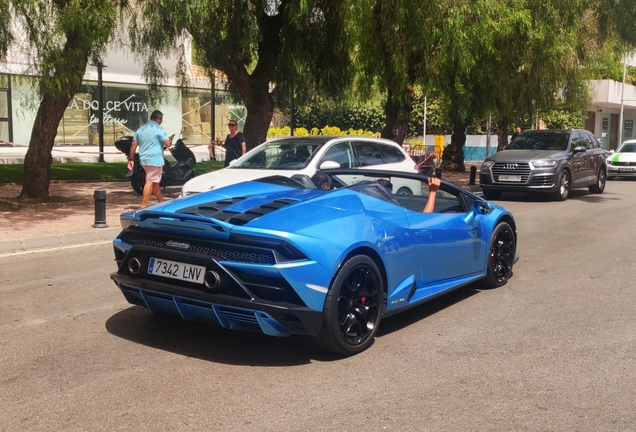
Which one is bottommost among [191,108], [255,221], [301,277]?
[301,277]

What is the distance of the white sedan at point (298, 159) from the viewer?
10.5m

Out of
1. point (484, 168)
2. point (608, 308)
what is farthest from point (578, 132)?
point (608, 308)

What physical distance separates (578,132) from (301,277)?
1632cm

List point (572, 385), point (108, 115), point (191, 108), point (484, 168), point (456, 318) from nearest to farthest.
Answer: point (572, 385), point (456, 318), point (484, 168), point (108, 115), point (191, 108)

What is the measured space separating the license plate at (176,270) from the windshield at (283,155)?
5.75 m

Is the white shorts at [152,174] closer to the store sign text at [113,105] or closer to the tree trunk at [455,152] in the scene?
the tree trunk at [455,152]

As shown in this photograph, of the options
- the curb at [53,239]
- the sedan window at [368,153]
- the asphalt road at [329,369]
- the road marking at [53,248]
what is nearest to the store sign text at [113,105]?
the curb at [53,239]

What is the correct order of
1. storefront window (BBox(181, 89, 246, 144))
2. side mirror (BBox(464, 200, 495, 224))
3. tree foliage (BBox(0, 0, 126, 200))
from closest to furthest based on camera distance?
1. side mirror (BBox(464, 200, 495, 224))
2. tree foliage (BBox(0, 0, 126, 200))
3. storefront window (BBox(181, 89, 246, 144))

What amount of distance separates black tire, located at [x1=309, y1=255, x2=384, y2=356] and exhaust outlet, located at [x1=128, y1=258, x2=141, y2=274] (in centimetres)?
139

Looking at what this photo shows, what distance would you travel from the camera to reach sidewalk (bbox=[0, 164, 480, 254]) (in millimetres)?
10148

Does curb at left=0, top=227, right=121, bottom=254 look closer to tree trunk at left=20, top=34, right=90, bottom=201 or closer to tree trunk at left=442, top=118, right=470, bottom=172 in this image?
tree trunk at left=20, top=34, right=90, bottom=201

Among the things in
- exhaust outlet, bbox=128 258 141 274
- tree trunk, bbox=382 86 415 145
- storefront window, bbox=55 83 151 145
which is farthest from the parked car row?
storefront window, bbox=55 83 151 145

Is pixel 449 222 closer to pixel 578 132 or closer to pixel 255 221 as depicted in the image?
pixel 255 221

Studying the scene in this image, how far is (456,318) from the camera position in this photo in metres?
6.38
